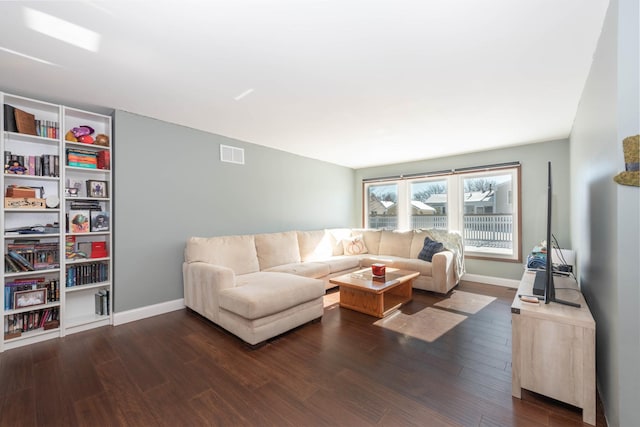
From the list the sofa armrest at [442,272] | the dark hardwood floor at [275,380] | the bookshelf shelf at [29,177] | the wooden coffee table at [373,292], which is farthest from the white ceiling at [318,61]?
the dark hardwood floor at [275,380]

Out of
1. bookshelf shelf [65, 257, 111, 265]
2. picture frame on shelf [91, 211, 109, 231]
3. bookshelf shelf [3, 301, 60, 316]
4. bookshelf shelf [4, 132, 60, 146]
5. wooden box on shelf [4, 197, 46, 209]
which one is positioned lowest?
bookshelf shelf [3, 301, 60, 316]

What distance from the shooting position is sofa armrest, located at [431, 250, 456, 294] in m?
3.86

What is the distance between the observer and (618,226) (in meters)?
1.31

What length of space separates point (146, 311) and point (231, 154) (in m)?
2.33

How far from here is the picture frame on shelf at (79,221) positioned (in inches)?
110

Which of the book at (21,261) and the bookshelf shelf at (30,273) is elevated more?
the book at (21,261)

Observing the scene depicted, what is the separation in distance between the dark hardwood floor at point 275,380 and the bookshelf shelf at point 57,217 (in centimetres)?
29

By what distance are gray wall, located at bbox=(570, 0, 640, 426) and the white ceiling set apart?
34cm

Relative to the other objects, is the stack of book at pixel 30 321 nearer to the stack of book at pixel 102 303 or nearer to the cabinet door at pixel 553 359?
the stack of book at pixel 102 303

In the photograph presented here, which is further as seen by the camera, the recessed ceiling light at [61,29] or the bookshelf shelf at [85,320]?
the bookshelf shelf at [85,320]

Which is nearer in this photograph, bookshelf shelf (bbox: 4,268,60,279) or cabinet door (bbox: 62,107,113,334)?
bookshelf shelf (bbox: 4,268,60,279)

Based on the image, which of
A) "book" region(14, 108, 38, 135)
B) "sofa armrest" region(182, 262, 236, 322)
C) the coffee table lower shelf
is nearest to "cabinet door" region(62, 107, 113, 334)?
"book" region(14, 108, 38, 135)

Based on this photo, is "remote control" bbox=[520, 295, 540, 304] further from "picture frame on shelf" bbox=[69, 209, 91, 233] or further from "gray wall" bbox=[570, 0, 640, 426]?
"picture frame on shelf" bbox=[69, 209, 91, 233]

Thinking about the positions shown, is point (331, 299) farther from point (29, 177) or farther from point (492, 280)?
point (29, 177)
